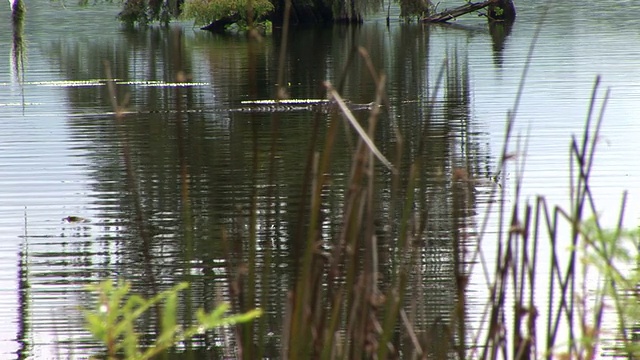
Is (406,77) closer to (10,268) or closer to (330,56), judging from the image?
(330,56)

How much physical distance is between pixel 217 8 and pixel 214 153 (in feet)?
100

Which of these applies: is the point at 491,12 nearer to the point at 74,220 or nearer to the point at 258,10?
the point at 258,10

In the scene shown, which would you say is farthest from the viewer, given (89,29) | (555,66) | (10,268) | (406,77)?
(89,29)

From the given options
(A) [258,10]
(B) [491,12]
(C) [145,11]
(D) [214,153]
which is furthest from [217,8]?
(D) [214,153]

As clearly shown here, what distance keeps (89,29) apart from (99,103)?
2970 cm

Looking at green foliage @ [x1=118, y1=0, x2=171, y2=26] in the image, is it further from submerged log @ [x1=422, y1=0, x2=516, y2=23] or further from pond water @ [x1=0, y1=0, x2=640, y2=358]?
pond water @ [x1=0, y1=0, x2=640, y2=358]

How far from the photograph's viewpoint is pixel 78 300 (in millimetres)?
6352

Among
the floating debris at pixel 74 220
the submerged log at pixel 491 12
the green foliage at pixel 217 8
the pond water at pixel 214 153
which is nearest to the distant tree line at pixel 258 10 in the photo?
the green foliage at pixel 217 8

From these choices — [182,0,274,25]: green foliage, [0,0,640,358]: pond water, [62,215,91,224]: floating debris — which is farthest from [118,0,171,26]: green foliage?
[62,215,91,224]: floating debris

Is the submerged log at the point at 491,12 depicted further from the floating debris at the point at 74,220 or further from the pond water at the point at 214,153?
the floating debris at the point at 74,220

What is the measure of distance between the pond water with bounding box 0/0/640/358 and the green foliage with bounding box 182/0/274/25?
10.5 m

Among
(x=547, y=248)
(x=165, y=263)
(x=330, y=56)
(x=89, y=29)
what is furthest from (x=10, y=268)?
(x=89, y=29)

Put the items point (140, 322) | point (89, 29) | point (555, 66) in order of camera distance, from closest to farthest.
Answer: point (140, 322), point (555, 66), point (89, 29)

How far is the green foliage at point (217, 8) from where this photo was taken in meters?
41.9
